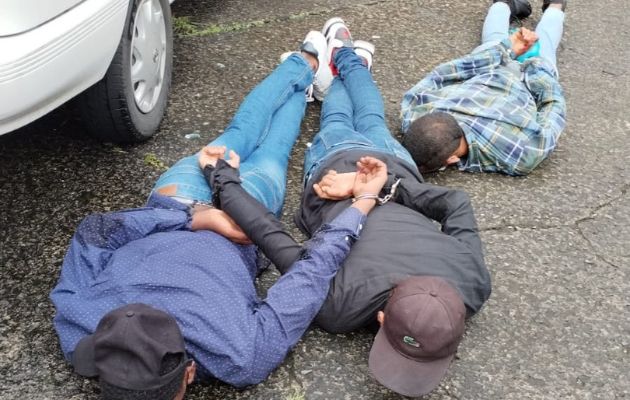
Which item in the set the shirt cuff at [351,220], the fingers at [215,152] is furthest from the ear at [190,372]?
the fingers at [215,152]

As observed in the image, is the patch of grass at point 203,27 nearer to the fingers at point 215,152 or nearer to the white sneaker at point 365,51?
the white sneaker at point 365,51

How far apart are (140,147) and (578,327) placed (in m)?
2.09

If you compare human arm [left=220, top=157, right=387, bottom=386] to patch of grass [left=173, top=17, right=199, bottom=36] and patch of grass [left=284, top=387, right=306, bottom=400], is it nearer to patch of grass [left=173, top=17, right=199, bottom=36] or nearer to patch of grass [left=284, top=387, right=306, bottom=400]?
patch of grass [left=284, top=387, right=306, bottom=400]

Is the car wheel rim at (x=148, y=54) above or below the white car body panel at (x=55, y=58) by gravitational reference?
below

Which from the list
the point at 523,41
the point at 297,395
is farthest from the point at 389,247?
the point at 523,41

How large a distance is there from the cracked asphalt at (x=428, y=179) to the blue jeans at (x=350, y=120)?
18 cm

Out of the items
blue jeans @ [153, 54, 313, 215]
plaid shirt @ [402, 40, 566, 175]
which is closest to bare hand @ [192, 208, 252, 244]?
blue jeans @ [153, 54, 313, 215]

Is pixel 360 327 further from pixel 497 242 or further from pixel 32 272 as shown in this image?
pixel 32 272

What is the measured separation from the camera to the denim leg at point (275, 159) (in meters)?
3.13

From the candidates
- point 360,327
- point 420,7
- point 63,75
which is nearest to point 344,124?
point 360,327

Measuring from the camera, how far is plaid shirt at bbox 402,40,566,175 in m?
3.73

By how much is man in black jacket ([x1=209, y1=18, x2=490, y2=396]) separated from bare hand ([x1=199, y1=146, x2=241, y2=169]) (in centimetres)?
13

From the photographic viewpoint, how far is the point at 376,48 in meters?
4.90

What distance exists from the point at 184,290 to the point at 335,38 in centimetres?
229
